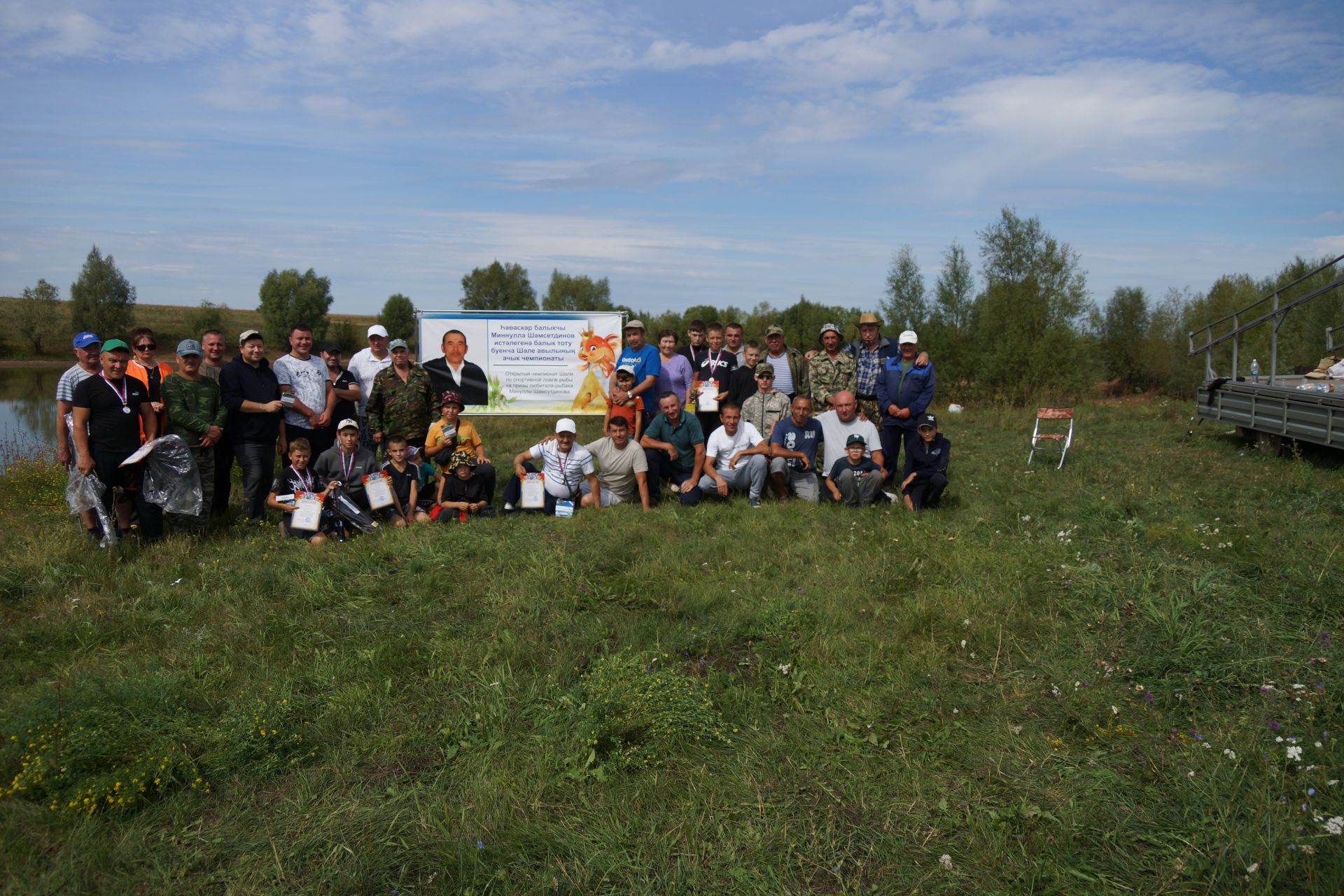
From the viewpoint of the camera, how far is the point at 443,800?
3.45 meters

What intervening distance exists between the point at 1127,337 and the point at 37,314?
66.3 metres

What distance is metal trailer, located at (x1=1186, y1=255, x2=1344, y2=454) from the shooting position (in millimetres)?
9203

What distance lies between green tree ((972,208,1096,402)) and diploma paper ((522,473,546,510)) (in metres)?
18.9

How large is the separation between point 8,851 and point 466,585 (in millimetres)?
3037

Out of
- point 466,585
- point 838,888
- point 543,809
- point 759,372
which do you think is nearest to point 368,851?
point 543,809

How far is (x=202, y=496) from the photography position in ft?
23.7

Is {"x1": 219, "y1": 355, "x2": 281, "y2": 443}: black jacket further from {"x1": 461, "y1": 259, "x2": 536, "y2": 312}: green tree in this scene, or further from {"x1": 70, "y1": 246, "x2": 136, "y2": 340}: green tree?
{"x1": 70, "y1": 246, "x2": 136, "y2": 340}: green tree

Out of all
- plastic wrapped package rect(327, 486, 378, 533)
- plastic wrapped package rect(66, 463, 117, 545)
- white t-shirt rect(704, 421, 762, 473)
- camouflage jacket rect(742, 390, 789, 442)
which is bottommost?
plastic wrapped package rect(327, 486, 378, 533)

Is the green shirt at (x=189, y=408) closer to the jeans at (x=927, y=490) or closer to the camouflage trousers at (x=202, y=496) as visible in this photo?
the camouflage trousers at (x=202, y=496)

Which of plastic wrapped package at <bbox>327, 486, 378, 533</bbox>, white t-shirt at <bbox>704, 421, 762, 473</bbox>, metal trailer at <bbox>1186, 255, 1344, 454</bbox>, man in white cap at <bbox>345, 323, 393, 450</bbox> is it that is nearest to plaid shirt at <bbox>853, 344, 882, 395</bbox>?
white t-shirt at <bbox>704, 421, 762, 473</bbox>

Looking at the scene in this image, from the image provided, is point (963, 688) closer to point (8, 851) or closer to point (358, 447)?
point (8, 851)

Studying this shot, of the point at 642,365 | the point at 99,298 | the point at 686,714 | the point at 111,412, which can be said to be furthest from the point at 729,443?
the point at 99,298

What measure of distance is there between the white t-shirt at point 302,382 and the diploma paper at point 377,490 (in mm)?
1165

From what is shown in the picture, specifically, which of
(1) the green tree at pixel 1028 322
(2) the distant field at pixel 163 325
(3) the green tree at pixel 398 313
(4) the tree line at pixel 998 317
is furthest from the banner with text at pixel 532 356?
(3) the green tree at pixel 398 313
